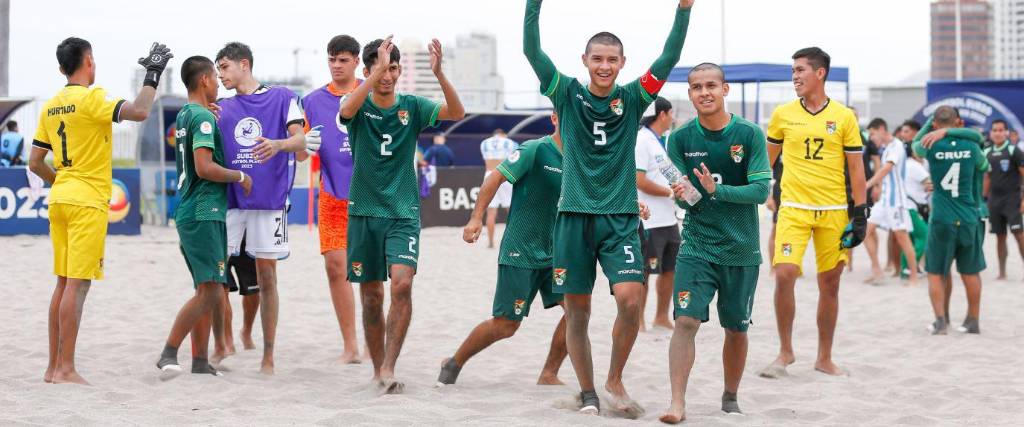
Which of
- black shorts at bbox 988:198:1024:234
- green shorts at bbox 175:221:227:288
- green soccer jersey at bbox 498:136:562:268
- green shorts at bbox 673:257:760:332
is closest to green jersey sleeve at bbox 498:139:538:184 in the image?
green soccer jersey at bbox 498:136:562:268

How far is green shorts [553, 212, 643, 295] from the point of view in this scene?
5176mm

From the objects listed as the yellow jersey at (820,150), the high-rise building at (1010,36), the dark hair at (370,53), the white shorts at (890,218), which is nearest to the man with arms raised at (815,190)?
the yellow jersey at (820,150)

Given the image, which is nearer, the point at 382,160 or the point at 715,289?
the point at 715,289

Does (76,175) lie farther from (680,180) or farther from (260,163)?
(680,180)

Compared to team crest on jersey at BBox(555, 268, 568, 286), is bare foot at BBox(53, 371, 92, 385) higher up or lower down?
lower down

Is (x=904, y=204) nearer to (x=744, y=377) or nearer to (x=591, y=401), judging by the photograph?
(x=744, y=377)

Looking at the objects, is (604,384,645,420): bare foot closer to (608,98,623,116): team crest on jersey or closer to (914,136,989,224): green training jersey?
(608,98,623,116): team crest on jersey

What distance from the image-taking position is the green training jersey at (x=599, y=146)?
205 inches

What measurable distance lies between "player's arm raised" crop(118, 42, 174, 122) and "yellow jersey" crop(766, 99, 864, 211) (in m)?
3.38

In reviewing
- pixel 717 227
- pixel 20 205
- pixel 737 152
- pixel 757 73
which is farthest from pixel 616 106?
pixel 20 205

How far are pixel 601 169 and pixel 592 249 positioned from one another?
36cm

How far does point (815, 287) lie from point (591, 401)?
22.4 feet

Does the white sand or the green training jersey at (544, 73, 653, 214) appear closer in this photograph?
the green training jersey at (544, 73, 653, 214)

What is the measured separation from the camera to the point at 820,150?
6.76 m
